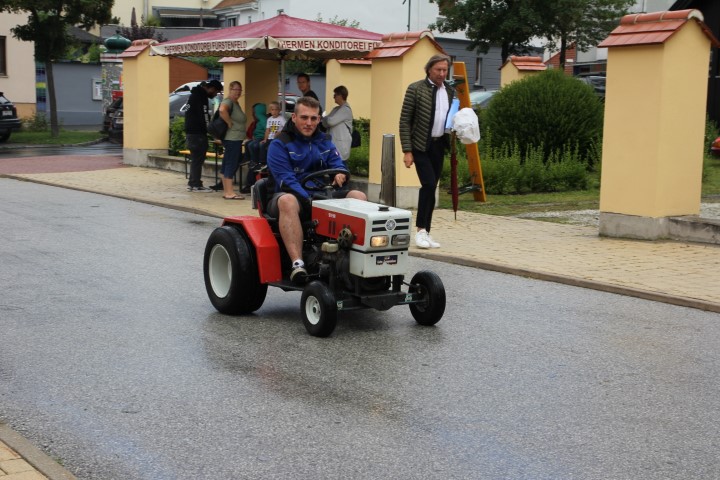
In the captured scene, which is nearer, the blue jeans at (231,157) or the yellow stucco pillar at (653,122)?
the yellow stucco pillar at (653,122)

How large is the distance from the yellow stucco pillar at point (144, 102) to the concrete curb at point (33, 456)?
1934 centimetres

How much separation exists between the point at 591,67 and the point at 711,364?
50.6 metres

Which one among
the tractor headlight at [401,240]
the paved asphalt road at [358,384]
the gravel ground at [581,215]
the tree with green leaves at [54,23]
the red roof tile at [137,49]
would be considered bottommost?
the paved asphalt road at [358,384]

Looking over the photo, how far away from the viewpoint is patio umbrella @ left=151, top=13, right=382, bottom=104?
1569cm

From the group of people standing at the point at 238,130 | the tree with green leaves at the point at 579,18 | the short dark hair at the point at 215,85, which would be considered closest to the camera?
the group of people standing at the point at 238,130

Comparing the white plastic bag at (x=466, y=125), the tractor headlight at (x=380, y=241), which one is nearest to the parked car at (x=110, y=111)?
the white plastic bag at (x=466, y=125)

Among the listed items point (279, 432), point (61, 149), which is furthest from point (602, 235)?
point (61, 149)

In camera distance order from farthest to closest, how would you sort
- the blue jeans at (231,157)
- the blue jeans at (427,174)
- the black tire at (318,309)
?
the blue jeans at (231,157) → the blue jeans at (427,174) → the black tire at (318,309)

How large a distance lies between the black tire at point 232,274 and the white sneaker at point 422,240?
3807 millimetres

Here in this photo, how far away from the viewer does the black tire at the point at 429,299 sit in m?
7.92

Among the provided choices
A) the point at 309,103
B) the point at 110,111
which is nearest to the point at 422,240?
the point at 309,103

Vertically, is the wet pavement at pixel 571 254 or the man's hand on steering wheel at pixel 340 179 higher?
the man's hand on steering wheel at pixel 340 179

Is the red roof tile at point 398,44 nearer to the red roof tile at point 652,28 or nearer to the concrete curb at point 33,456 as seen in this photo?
the red roof tile at point 652,28

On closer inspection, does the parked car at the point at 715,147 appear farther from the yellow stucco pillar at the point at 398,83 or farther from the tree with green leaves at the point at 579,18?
the tree with green leaves at the point at 579,18
